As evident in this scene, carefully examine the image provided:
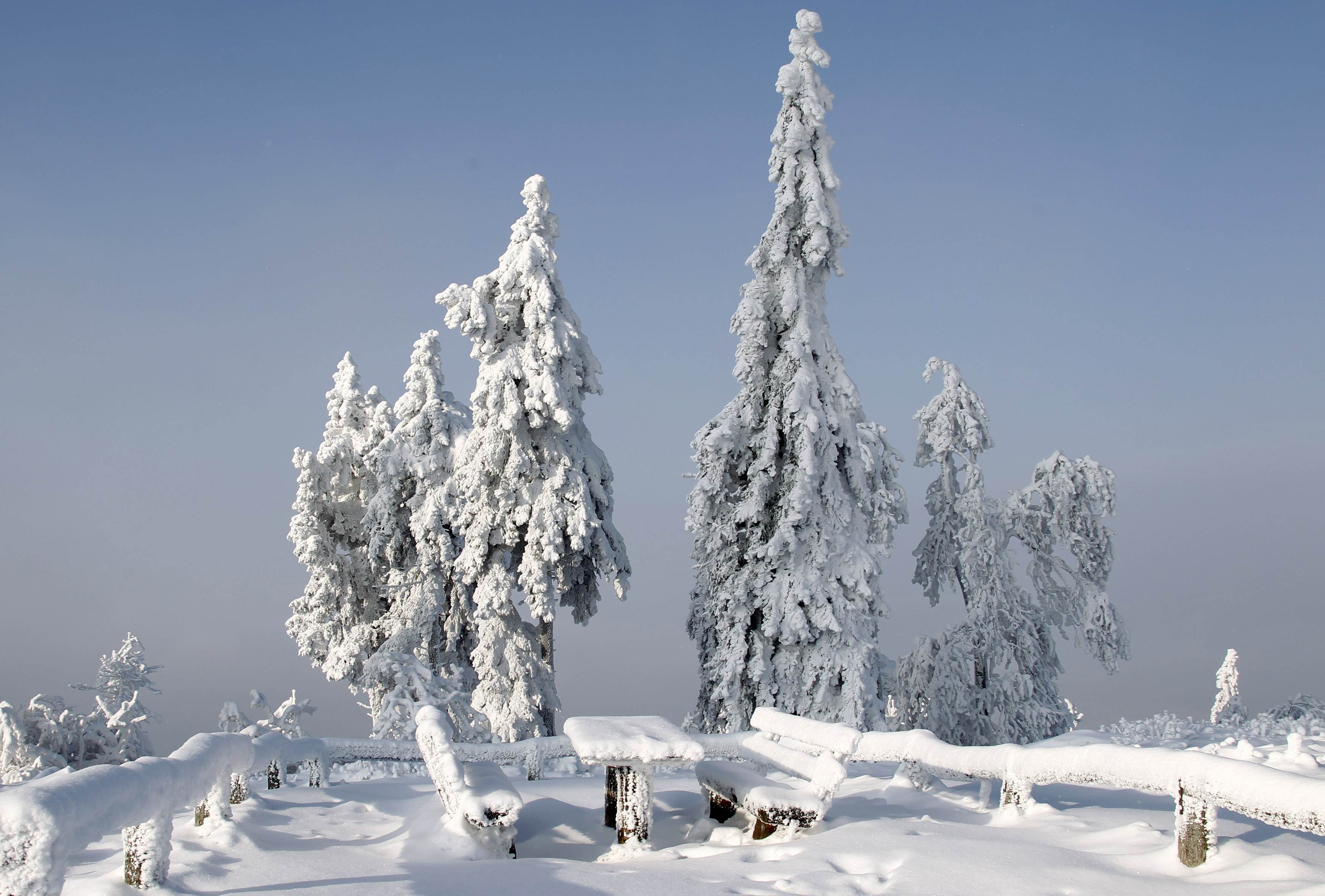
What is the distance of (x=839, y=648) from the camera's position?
16156 millimetres

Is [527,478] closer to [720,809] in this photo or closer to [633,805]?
[720,809]

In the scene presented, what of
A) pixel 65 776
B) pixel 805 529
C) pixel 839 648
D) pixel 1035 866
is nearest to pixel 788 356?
pixel 805 529

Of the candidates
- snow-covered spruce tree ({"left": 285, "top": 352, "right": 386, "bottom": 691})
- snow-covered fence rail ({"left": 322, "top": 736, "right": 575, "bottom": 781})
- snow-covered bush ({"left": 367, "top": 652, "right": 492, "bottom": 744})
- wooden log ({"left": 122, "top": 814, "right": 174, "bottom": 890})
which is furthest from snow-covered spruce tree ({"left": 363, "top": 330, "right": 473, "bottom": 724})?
wooden log ({"left": 122, "top": 814, "right": 174, "bottom": 890})

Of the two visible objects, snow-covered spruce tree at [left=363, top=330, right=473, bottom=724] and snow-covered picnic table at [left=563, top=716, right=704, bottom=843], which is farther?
snow-covered spruce tree at [left=363, top=330, right=473, bottom=724]

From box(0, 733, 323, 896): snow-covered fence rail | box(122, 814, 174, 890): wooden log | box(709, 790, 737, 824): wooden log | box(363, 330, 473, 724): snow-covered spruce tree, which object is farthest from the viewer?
box(363, 330, 473, 724): snow-covered spruce tree

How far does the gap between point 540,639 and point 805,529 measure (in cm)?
630

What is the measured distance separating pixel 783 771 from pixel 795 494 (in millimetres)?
8312

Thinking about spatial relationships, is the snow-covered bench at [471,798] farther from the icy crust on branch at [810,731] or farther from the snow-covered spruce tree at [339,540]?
the snow-covered spruce tree at [339,540]

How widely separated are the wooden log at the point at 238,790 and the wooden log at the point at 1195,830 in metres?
6.99

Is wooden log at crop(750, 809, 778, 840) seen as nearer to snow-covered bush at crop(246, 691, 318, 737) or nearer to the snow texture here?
the snow texture

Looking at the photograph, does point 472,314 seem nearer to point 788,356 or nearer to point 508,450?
point 508,450

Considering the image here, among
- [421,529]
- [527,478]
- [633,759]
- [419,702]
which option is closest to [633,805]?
[633,759]

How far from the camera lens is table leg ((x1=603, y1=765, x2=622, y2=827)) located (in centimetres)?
752

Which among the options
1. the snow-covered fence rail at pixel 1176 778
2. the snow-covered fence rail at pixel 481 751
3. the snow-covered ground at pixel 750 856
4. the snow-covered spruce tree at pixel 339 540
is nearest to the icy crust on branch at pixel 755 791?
the snow-covered ground at pixel 750 856
